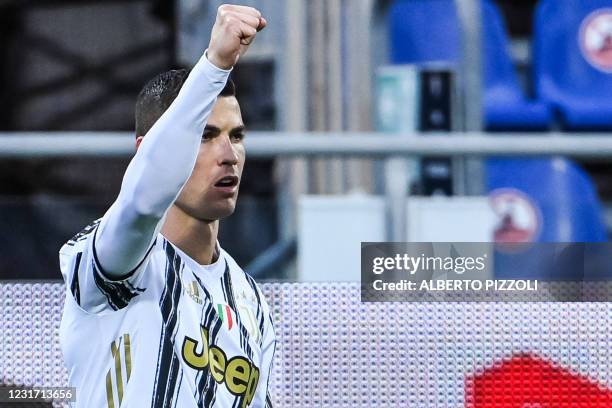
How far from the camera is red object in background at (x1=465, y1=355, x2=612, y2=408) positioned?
2.53 metres

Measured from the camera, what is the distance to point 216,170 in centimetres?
218

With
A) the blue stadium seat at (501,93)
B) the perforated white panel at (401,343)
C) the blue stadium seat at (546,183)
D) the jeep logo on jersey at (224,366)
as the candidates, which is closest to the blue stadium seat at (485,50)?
the blue stadium seat at (501,93)

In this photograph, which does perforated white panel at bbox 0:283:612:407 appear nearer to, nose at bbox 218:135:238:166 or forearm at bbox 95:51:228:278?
nose at bbox 218:135:238:166

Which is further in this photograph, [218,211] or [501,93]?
[501,93]

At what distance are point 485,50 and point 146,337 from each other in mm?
3384

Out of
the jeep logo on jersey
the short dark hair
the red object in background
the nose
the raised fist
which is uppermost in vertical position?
the raised fist

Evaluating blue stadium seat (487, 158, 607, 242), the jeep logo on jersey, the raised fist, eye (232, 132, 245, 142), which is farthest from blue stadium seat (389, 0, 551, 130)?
the raised fist

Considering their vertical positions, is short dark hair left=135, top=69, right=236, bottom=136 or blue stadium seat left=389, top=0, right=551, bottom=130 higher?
blue stadium seat left=389, top=0, right=551, bottom=130

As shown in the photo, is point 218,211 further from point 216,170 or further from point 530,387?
point 530,387

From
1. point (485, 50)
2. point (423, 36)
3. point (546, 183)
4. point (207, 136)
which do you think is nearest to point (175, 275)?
point (207, 136)

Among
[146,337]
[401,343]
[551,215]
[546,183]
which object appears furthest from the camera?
[546,183]

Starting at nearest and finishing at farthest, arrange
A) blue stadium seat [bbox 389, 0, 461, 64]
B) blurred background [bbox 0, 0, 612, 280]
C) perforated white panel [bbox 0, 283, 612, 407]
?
perforated white panel [bbox 0, 283, 612, 407] → blurred background [bbox 0, 0, 612, 280] → blue stadium seat [bbox 389, 0, 461, 64]

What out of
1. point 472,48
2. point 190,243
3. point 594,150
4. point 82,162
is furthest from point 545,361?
point 82,162

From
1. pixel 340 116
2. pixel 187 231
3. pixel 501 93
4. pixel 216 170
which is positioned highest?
pixel 501 93
